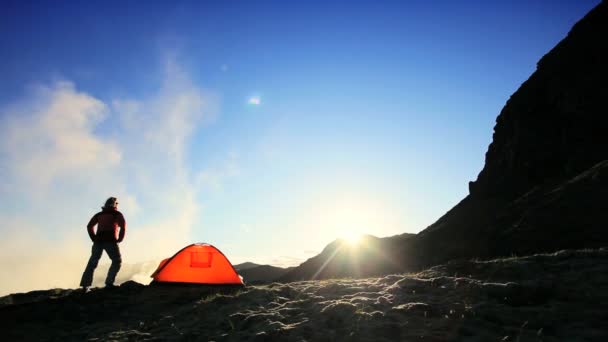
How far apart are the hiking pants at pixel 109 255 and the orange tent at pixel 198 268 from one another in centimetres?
117

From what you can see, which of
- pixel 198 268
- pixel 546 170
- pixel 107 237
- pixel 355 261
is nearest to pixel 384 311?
pixel 198 268

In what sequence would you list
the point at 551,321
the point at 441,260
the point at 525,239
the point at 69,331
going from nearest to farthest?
the point at 551,321
the point at 69,331
the point at 525,239
the point at 441,260

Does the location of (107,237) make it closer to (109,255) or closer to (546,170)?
(109,255)

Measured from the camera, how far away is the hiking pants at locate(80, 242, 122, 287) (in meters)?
11.3

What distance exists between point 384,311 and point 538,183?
36.7 metres

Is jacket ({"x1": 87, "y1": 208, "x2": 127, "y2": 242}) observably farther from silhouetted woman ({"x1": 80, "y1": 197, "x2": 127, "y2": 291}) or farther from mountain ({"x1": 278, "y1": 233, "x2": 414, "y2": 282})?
mountain ({"x1": 278, "y1": 233, "x2": 414, "y2": 282})

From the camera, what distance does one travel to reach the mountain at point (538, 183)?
2056cm

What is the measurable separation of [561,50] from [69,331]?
50.8 meters

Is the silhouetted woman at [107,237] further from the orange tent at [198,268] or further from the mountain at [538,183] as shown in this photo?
the mountain at [538,183]

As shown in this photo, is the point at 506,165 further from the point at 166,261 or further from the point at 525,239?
the point at 166,261

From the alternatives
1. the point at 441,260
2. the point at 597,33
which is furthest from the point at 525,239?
the point at 597,33

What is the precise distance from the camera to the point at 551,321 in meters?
5.33

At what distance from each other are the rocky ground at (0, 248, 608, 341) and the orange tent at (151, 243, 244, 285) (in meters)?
2.14

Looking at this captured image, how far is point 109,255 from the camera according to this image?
11.6 meters
